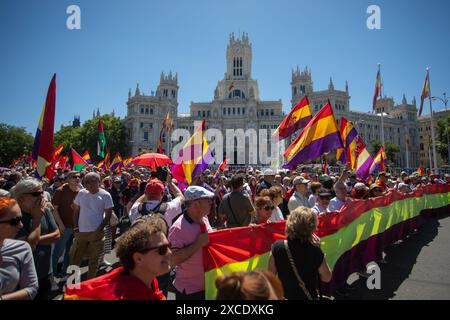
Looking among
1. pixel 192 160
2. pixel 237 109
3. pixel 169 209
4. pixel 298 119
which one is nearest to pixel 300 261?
pixel 169 209

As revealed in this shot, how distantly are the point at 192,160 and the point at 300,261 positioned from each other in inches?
250

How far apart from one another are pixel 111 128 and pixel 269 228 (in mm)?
70267

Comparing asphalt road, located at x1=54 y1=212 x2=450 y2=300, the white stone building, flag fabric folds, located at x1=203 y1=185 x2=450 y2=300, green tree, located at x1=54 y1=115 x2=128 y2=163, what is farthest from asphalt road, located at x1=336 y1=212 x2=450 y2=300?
green tree, located at x1=54 y1=115 x2=128 y2=163

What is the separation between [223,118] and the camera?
73125 mm

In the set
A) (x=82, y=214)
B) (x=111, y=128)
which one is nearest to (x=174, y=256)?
(x=82, y=214)

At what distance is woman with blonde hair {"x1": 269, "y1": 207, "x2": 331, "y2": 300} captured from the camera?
9.60 ft

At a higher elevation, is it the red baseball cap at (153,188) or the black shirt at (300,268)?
the red baseball cap at (153,188)

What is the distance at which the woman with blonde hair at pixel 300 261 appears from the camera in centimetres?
293

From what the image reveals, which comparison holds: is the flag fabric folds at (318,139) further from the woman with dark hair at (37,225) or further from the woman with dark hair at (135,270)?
the woman with dark hair at (135,270)

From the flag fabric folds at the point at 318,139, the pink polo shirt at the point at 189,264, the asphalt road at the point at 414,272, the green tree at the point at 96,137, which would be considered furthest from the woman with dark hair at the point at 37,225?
the green tree at the point at 96,137

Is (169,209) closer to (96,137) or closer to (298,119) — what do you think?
(298,119)

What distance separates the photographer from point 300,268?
9.57ft

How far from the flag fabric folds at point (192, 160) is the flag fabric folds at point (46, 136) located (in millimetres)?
3581

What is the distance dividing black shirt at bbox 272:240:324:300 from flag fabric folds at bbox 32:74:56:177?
4.64 metres
